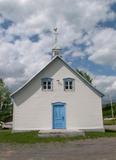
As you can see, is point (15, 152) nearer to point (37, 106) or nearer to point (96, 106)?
point (37, 106)

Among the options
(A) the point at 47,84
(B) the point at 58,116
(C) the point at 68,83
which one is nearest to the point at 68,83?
(C) the point at 68,83

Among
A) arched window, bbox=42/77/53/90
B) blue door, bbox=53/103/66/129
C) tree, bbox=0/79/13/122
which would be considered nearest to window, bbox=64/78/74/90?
arched window, bbox=42/77/53/90

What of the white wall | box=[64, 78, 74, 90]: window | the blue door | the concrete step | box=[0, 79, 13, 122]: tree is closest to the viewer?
the concrete step

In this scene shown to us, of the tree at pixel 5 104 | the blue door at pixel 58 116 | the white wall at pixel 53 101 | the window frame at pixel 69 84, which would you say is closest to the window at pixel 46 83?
the white wall at pixel 53 101

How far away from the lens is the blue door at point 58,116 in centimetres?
2355

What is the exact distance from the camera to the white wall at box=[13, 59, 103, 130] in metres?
23.4

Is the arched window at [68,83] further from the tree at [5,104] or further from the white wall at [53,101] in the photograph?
the tree at [5,104]

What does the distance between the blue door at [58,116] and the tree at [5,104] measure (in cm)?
2752

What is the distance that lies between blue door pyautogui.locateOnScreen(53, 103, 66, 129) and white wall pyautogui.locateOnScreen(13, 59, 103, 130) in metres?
0.32

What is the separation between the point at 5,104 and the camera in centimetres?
5134

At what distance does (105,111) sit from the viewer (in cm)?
6606

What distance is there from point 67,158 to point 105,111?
5615 centimetres

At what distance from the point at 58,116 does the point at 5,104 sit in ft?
95.6

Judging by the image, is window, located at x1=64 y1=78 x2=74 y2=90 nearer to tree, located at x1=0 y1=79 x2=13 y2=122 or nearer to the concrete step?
the concrete step
